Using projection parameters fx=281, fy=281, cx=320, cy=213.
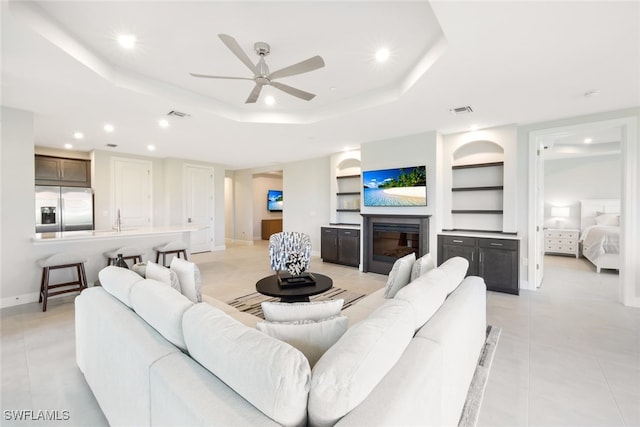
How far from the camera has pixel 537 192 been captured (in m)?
4.36

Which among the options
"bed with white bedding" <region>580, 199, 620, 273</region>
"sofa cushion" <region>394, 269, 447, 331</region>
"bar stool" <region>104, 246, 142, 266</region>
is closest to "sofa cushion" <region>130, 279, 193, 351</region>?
"sofa cushion" <region>394, 269, 447, 331</region>

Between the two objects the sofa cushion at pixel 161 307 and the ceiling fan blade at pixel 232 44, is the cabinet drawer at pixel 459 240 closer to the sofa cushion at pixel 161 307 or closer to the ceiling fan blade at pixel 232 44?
the ceiling fan blade at pixel 232 44

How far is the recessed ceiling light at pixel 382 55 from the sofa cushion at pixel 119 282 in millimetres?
2759

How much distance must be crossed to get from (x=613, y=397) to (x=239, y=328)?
2604 mm

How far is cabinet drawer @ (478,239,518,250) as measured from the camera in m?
4.07

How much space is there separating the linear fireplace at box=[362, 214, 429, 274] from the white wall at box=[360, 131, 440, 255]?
136 mm

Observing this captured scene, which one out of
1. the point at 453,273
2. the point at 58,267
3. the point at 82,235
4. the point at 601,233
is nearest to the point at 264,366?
the point at 453,273

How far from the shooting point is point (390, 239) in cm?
537

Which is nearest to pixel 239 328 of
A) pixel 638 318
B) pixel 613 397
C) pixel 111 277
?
pixel 111 277

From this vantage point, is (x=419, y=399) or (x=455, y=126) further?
(x=455, y=126)

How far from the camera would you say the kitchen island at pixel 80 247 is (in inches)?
149

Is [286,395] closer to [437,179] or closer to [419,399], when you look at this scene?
[419,399]

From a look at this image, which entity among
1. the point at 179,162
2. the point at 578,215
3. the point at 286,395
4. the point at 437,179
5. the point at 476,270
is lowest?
the point at 476,270

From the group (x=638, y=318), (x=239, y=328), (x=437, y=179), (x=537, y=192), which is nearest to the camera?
(x=239, y=328)
